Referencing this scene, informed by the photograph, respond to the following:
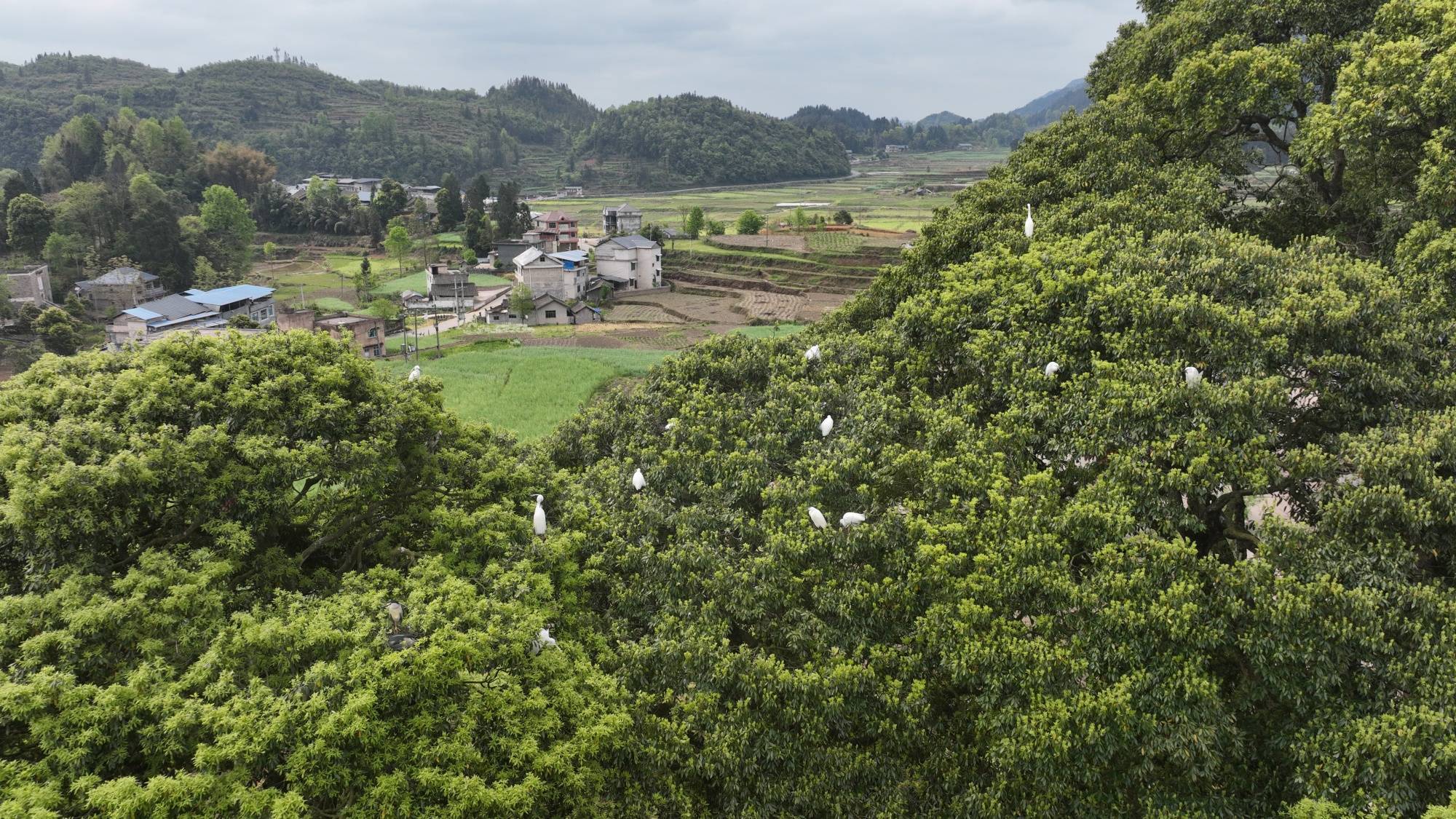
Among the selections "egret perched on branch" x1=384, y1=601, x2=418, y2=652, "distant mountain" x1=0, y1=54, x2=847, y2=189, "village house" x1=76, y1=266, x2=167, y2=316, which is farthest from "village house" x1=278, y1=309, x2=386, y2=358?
"distant mountain" x1=0, y1=54, x2=847, y2=189

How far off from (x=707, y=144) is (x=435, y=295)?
2819 inches

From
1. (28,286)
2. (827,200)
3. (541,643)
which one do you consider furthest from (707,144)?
(541,643)

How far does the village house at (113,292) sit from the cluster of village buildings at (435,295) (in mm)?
43

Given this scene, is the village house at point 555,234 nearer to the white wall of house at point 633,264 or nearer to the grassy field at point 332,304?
the white wall of house at point 633,264

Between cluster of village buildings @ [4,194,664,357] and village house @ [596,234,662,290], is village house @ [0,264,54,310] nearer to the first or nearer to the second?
cluster of village buildings @ [4,194,664,357]

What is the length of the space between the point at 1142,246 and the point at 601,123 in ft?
415

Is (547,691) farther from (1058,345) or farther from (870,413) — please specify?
(1058,345)

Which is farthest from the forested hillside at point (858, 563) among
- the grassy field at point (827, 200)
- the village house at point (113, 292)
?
the grassy field at point (827, 200)

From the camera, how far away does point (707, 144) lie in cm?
11406

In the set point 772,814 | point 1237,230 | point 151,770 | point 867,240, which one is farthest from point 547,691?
point 867,240

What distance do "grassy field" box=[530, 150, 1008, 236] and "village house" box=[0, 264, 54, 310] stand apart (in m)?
41.2

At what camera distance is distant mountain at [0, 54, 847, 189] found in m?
106

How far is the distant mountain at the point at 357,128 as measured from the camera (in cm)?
10612

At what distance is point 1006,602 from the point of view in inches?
310
